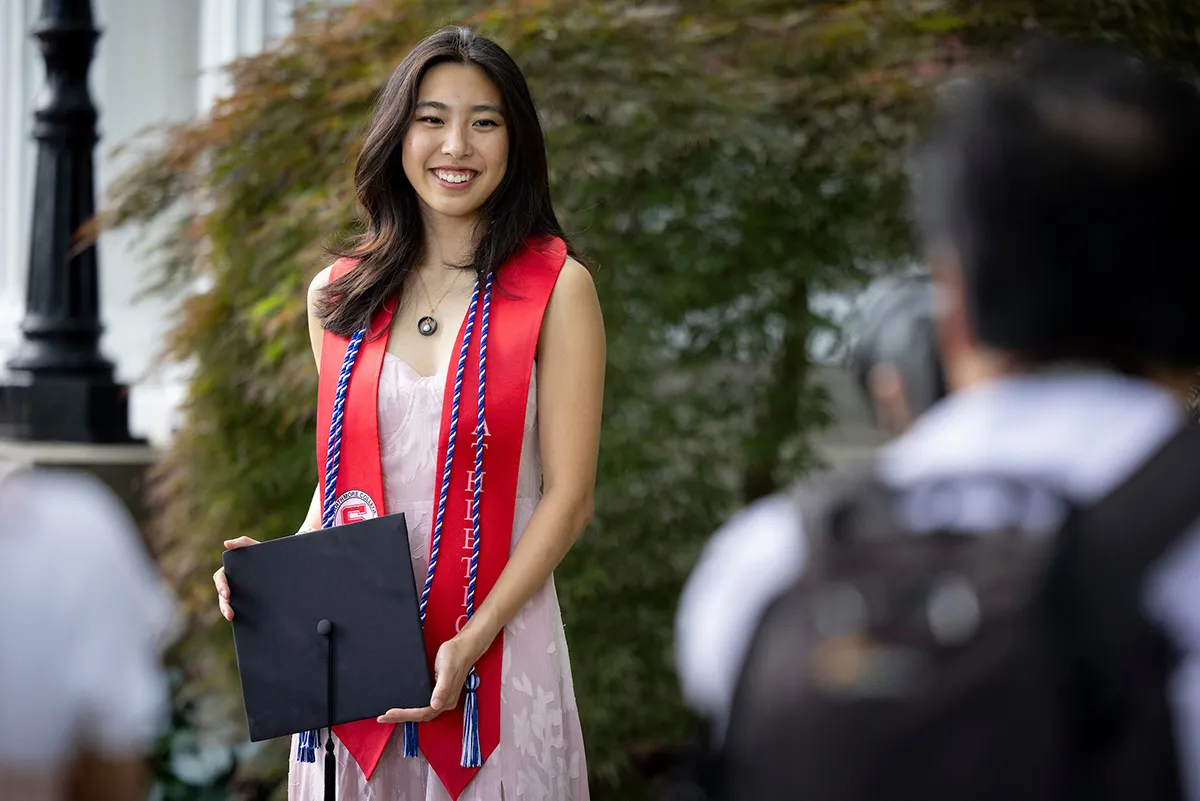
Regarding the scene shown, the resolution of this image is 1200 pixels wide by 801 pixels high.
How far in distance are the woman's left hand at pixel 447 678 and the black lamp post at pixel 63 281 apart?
11.7 ft

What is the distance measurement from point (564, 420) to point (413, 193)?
48 cm

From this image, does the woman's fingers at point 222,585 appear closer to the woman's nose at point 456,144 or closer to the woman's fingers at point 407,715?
the woman's fingers at point 407,715

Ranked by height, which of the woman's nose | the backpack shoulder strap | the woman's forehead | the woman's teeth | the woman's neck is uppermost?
the backpack shoulder strap

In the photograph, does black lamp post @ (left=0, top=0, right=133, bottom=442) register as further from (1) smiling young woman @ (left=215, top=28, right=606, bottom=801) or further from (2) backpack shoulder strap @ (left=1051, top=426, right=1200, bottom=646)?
(2) backpack shoulder strap @ (left=1051, top=426, right=1200, bottom=646)

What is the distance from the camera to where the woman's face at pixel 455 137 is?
219 centimetres

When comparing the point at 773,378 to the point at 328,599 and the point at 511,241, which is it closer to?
the point at 511,241

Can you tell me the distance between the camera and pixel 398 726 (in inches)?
83.4

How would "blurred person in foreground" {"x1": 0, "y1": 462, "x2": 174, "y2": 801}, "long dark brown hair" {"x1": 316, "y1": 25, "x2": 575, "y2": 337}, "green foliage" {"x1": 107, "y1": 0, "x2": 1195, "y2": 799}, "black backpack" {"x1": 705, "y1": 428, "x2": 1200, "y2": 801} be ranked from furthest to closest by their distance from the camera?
"green foliage" {"x1": 107, "y1": 0, "x2": 1195, "y2": 799}, "long dark brown hair" {"x1": 316, "y1": 25, "x2": 575, "y2": 337}, "blurred person in foreground" {"x1": 0, "y1": 462, "x2": 174, "y2": 801}, "black backpack" {"x1": 705, "y1": 428, "x2": 1200, "y2": 801}

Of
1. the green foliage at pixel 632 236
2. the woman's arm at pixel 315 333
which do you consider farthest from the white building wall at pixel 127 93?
the woman's arm at pixel 315 333

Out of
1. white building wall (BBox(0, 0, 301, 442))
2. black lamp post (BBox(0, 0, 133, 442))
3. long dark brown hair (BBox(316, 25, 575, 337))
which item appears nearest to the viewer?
long dark brown hair (BBox(316, 25, 575, 337))

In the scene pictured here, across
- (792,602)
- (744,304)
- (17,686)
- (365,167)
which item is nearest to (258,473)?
(744,304)

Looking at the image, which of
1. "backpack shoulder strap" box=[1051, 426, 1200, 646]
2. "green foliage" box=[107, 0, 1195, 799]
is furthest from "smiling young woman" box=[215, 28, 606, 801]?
"green foliage" box=[107, 0, 1195, 799]

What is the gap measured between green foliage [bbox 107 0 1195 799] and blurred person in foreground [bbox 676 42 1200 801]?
3163 millimetres

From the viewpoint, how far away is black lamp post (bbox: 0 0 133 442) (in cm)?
527
